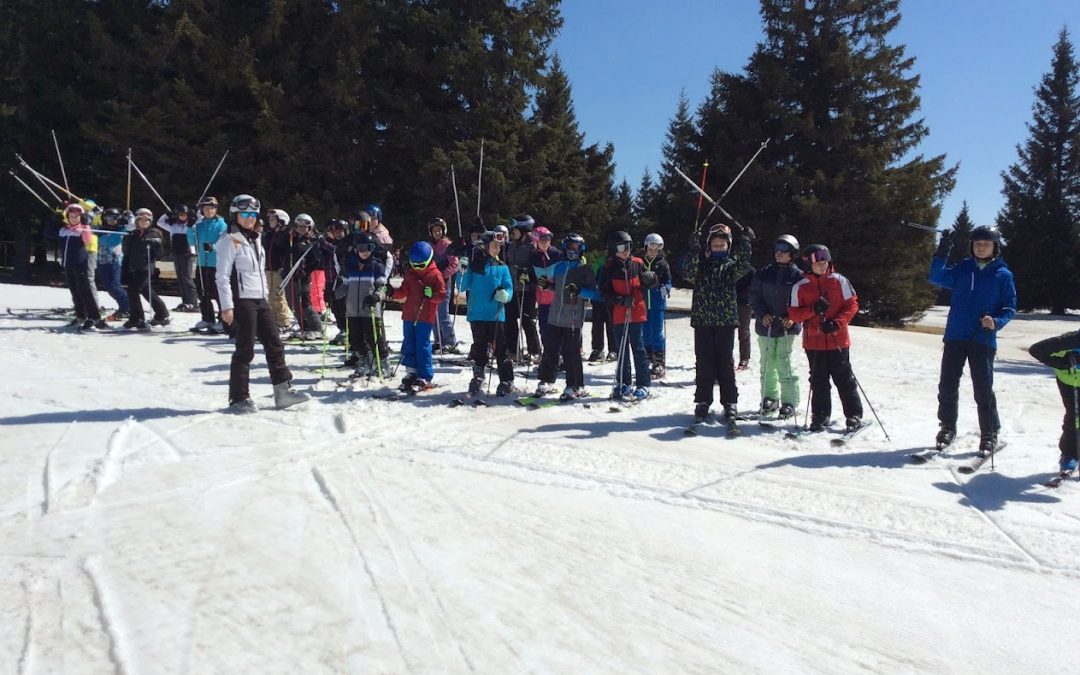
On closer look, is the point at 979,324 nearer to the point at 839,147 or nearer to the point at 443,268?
the point at 443,268

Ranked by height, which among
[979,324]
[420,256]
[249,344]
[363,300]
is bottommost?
[249,344]

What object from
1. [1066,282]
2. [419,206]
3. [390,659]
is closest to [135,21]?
[419,206]

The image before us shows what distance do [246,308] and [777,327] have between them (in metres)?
5.50

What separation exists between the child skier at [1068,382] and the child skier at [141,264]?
12.6 metres

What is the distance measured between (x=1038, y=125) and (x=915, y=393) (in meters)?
40.0

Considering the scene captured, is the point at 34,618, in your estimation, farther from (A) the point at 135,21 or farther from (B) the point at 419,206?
(A) the point at 135,21

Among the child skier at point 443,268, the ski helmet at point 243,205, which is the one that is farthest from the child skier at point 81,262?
the ski helmet at point 243,205

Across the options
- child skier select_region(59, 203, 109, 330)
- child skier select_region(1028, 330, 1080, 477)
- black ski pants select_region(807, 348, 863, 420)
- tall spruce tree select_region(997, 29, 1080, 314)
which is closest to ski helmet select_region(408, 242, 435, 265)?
black ski pants select_region(807, 348, 863, 420)

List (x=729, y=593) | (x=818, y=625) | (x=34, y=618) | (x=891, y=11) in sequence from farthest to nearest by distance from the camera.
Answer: (x=891, y=11) → (x=729, y=593) → (x=818, y=625) → (x=34, y=618)

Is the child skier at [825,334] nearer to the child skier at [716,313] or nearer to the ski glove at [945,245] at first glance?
the child skier at [716,313]

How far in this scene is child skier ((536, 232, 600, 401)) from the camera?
815cm

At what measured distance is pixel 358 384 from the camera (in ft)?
28.3

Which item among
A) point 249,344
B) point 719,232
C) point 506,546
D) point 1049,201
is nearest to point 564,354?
point 719,232

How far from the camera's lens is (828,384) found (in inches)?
277
